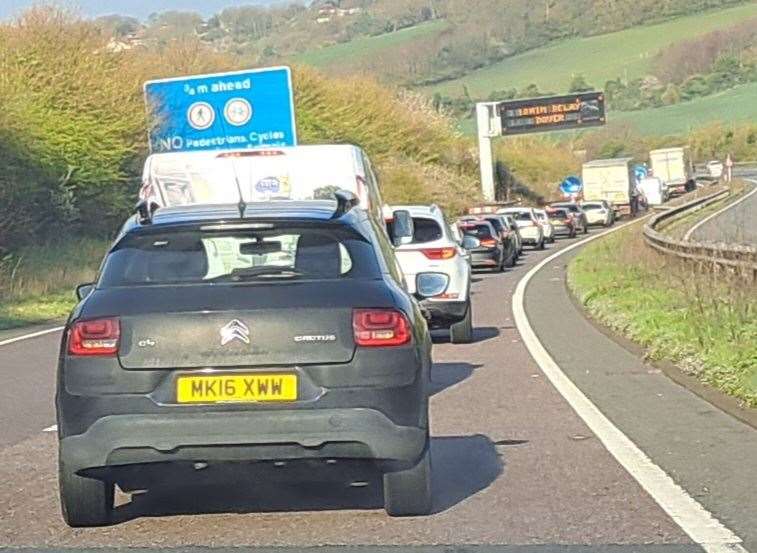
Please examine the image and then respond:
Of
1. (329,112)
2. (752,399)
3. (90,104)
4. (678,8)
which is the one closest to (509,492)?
(752,399)

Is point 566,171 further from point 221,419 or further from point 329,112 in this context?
point 221,419

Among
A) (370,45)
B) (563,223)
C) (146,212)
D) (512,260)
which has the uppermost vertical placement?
(370,45)

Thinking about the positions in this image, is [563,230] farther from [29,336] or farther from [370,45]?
[370,45]

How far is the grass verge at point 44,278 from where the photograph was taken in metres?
25.5

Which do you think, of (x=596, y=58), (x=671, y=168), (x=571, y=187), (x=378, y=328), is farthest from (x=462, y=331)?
(x=596, y=58)

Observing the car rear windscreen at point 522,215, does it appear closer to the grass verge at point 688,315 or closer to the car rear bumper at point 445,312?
the grass verge at point 688,315

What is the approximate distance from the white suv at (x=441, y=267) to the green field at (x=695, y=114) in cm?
12180

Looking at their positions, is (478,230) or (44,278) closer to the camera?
(44,278)

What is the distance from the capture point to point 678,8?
150 meters

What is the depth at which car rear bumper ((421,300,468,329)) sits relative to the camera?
17.8m

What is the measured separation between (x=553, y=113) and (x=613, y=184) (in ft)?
31.7

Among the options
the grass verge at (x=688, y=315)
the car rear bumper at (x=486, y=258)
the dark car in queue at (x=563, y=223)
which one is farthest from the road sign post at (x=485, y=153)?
the grass verge at (x=688, y=315)

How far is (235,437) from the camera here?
7.04 m

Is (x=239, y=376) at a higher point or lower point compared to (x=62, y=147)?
lower
